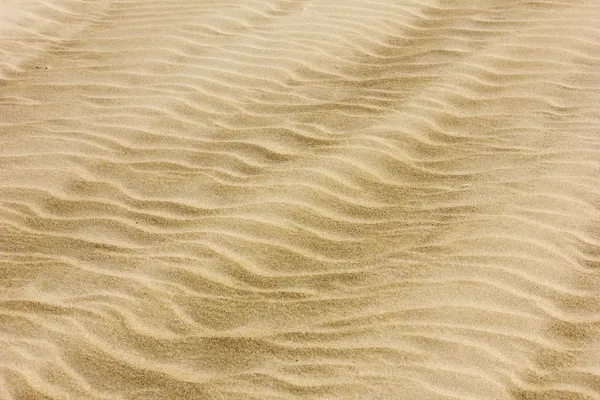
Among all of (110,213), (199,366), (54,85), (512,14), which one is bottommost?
(199,366)

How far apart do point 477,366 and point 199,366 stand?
3.88ft

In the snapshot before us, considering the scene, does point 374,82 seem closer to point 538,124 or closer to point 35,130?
point 538,124

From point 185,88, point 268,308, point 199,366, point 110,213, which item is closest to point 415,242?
point 268,308

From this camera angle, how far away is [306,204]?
12.2 ft

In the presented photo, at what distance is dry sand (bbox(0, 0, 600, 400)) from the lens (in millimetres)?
2803

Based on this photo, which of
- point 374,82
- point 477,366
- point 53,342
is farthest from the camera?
point 374,82

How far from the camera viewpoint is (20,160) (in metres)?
4.24

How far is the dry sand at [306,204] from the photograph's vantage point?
2803 mm

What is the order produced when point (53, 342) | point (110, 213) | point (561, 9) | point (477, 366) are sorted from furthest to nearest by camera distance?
point (561, 9), point (110, 213), point (53, 342), point (477, 366)

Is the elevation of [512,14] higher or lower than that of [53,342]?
higher

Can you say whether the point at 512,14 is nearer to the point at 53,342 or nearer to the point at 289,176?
the point at 289,176

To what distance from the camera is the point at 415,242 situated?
3.41 metres

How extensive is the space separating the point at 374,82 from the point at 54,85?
2.48m

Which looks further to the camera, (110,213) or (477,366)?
(110,213)
